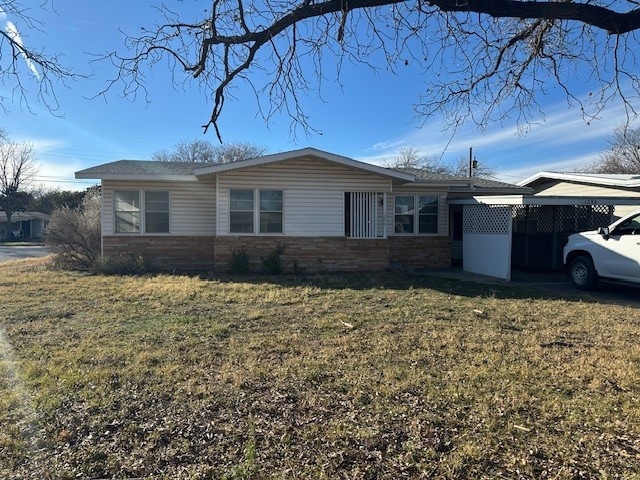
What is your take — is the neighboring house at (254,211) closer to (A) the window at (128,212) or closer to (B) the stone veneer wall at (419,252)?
(A) the window at (128,212)

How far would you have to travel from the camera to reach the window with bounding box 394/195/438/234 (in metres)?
15.7

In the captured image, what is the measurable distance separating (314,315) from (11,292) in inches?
272

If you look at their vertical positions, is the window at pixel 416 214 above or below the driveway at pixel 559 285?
above

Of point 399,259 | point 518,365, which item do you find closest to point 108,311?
point 518,365

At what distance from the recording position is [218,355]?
5.27 meters

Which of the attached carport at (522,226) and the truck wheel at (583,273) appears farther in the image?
the attached carport at (522,226)

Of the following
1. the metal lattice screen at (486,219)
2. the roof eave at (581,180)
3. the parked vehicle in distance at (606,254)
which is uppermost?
the roof eave at (581,180)

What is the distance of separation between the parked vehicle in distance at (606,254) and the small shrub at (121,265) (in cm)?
1166

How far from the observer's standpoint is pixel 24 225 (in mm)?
55406

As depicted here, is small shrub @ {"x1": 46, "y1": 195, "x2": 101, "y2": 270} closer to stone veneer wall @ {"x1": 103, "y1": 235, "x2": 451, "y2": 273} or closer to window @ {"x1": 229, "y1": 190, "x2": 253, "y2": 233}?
stone veneer wall @ {"x1": 103, "y1": 235, "x2": 451, "y2": 273}

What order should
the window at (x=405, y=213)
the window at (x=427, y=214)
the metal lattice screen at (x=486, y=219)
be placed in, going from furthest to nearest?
1. the window at (x=427, y=214)
2. the window at (x=405, y=213)
3. the metal lattice screen at (x=486, y=219)

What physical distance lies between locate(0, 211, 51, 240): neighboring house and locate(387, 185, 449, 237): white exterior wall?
159 feet

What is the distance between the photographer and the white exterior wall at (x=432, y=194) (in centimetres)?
1543

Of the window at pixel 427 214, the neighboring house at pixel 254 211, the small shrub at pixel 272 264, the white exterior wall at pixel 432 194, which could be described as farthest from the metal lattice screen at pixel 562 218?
the small shrub at pixel 272 264
